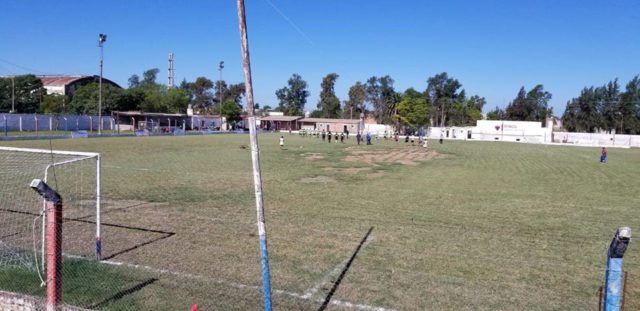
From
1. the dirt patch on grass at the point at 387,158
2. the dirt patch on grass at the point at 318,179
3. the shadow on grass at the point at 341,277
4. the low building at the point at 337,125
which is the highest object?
the low building at the point at 337,125

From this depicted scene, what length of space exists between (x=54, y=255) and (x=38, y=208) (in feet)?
22.9

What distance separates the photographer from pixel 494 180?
69.0ft

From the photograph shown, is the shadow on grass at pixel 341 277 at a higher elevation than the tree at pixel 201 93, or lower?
lower

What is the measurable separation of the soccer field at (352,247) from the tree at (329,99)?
120 metres

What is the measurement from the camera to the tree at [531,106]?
124 meters

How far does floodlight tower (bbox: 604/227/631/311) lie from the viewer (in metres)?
3.67

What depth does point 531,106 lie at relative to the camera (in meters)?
124

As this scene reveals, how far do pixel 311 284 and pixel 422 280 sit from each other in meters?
1.68

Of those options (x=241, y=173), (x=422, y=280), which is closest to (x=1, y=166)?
(x=241, y=173)

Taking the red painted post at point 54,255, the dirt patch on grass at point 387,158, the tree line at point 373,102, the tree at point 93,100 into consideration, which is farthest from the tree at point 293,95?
the red painted post at point 54,255

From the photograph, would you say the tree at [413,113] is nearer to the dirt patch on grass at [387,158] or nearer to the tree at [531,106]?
the tree at [531,106]

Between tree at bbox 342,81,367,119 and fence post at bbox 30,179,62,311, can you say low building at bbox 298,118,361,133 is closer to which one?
tree at bbox 342,81,367,119

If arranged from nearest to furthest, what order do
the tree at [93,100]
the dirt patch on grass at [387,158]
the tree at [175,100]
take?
the dirt patch on grass at [387,158]
the tree at [93,100]
the tree at [175,100]

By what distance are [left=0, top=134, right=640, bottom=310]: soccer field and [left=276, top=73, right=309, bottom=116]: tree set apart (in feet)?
417
